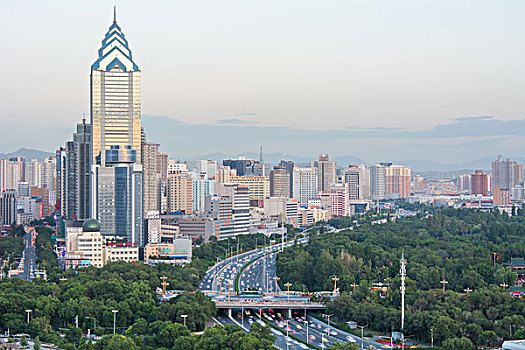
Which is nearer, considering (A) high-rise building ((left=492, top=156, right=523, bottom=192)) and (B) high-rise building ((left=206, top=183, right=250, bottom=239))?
(B) high-rise building ((left=206, top=183, right=250, bottom=239))

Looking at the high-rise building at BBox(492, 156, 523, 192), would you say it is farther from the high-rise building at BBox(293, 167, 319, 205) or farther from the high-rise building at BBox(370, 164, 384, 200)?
the high-rise building at BBox(293, 167, 319, 205)

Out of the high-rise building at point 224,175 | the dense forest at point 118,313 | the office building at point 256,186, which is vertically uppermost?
the high-rise building at point 224,175

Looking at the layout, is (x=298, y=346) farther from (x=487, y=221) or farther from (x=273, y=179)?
(x=273, y=179)

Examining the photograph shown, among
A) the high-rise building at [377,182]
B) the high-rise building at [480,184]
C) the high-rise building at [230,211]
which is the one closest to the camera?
the high-rise building at [230,211]

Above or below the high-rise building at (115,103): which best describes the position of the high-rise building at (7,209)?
below

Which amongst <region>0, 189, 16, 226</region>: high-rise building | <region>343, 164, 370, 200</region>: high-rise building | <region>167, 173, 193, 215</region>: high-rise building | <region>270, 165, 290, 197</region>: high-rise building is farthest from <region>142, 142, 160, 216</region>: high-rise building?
<region>343, 164, 370, 200</region>: high-rise building

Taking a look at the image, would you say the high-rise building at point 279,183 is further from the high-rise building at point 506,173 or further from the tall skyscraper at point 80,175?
the high-rise building at point 506,173

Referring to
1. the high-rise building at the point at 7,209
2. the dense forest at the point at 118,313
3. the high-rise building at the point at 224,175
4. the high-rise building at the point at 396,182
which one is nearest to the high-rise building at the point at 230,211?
the high-rise building at the point at 224,175
